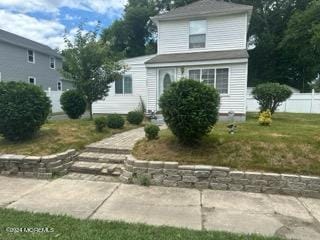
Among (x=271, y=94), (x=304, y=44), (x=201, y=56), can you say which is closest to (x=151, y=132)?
(x=271, y=94)

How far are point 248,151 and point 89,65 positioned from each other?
25.2 feet

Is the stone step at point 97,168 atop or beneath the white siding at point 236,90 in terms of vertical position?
beneath

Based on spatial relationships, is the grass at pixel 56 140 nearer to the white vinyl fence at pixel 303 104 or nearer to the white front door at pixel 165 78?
the white front door at pixel 165 78

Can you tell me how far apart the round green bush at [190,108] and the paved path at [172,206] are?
4.55 feet

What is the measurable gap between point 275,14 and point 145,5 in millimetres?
15745

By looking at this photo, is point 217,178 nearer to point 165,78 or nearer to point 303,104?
point 165,78

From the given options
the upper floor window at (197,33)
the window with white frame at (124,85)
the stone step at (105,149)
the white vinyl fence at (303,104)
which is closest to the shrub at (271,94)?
the upper floor window at (197,33)

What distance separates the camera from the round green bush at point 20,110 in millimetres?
7168

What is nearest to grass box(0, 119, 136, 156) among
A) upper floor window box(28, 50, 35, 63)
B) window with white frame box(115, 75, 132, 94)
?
window with white frame box(115, 75, 132, 94)

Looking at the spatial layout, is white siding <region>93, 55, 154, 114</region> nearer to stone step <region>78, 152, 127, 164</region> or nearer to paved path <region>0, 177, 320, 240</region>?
stone step <region>78, 152, 127, 164</region>

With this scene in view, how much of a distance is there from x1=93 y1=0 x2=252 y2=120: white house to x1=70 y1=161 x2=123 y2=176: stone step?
6.88 m

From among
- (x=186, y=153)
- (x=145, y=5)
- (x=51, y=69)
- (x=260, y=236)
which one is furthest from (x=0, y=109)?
(x=145, y=5)

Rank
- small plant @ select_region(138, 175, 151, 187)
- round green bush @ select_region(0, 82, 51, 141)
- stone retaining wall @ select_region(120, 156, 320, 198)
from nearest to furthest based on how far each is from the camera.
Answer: stone retaining wall @ select_region(120, 156, 320, 198) < small plant @ select_region(138, 175, 151, 187) < round green bush @ select_region(0, 82, 51, 141)

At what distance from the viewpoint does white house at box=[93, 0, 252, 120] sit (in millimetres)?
12680
